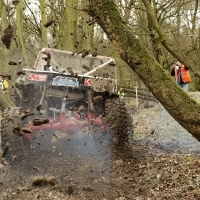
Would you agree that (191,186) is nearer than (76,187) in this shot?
Yes

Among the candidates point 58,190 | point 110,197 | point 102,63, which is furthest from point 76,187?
point 102,63

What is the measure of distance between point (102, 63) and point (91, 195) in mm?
4122

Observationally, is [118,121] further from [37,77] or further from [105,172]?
[37,77]

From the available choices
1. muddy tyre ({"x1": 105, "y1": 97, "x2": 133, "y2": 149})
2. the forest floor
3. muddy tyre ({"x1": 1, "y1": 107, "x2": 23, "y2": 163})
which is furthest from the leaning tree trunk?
muddy tyre ({"x1": 1, "y1": 107, "x2": 23, "y2": 163})

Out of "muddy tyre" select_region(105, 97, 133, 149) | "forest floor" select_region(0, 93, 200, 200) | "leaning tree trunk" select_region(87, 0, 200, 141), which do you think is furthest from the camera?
"muddy tyre" select_region(105, 97, 133, 149)

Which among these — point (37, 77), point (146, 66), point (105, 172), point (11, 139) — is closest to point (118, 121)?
point (105, 172)

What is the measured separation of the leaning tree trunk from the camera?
10.5ft

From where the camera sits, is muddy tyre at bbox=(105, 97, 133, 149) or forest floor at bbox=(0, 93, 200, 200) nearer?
forest floor at bbox=(0, 93, 200, 200)

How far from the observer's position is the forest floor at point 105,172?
12.8ft

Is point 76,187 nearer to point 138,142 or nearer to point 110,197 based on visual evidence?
point 110,197

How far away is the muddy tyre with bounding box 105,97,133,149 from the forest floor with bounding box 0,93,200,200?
233 mm

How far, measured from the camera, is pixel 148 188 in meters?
4.05

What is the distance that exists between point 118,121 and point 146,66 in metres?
2.42

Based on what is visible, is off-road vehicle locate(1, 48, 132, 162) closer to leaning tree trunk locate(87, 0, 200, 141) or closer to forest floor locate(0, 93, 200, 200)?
forest floor locate(0, 93, 200, 200)
